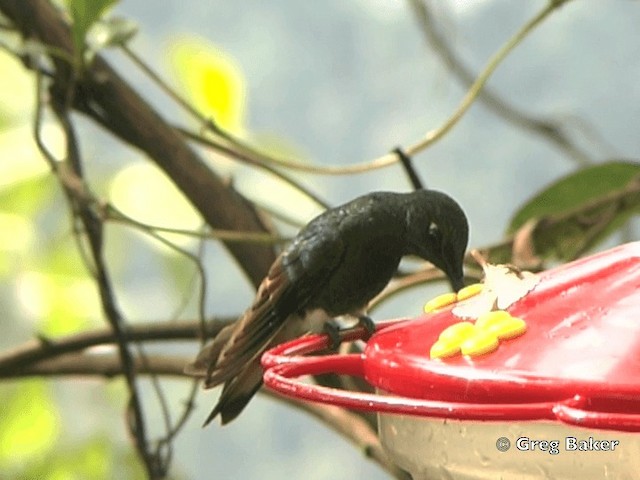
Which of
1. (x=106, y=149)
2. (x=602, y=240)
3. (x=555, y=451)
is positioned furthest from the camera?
(x=106, y=149)

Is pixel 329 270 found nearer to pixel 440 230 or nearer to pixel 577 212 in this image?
pixel 440 230

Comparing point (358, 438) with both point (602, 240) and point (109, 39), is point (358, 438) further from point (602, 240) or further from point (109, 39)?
point (109, 39)

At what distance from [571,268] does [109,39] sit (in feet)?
1.87

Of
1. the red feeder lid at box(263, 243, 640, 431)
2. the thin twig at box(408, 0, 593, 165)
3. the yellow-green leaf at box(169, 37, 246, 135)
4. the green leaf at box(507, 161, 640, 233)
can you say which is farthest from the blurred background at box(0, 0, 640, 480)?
the red feeder lid at box(263, 243, 640, 431)

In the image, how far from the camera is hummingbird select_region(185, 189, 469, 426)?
81 cm

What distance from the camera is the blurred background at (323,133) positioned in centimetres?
193

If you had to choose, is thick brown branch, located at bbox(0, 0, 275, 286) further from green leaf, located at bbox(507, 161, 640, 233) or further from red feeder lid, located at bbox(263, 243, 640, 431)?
red feeder lid, located at bbox(263, 243, 640, 431)

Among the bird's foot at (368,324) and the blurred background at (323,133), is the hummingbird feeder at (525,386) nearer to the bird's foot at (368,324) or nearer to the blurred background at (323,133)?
the bird's foot at (368,324)

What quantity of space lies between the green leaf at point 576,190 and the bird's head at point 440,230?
29 centimetres

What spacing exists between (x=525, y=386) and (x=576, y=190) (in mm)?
706

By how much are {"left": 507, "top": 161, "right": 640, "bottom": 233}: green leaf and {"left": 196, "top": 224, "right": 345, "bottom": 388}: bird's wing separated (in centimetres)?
35

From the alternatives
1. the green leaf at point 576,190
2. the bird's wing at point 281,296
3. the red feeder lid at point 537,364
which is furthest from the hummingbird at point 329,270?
the green leaf at point 576,190

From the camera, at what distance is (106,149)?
2059mm

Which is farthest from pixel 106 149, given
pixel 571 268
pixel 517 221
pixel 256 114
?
pixel 571 268
